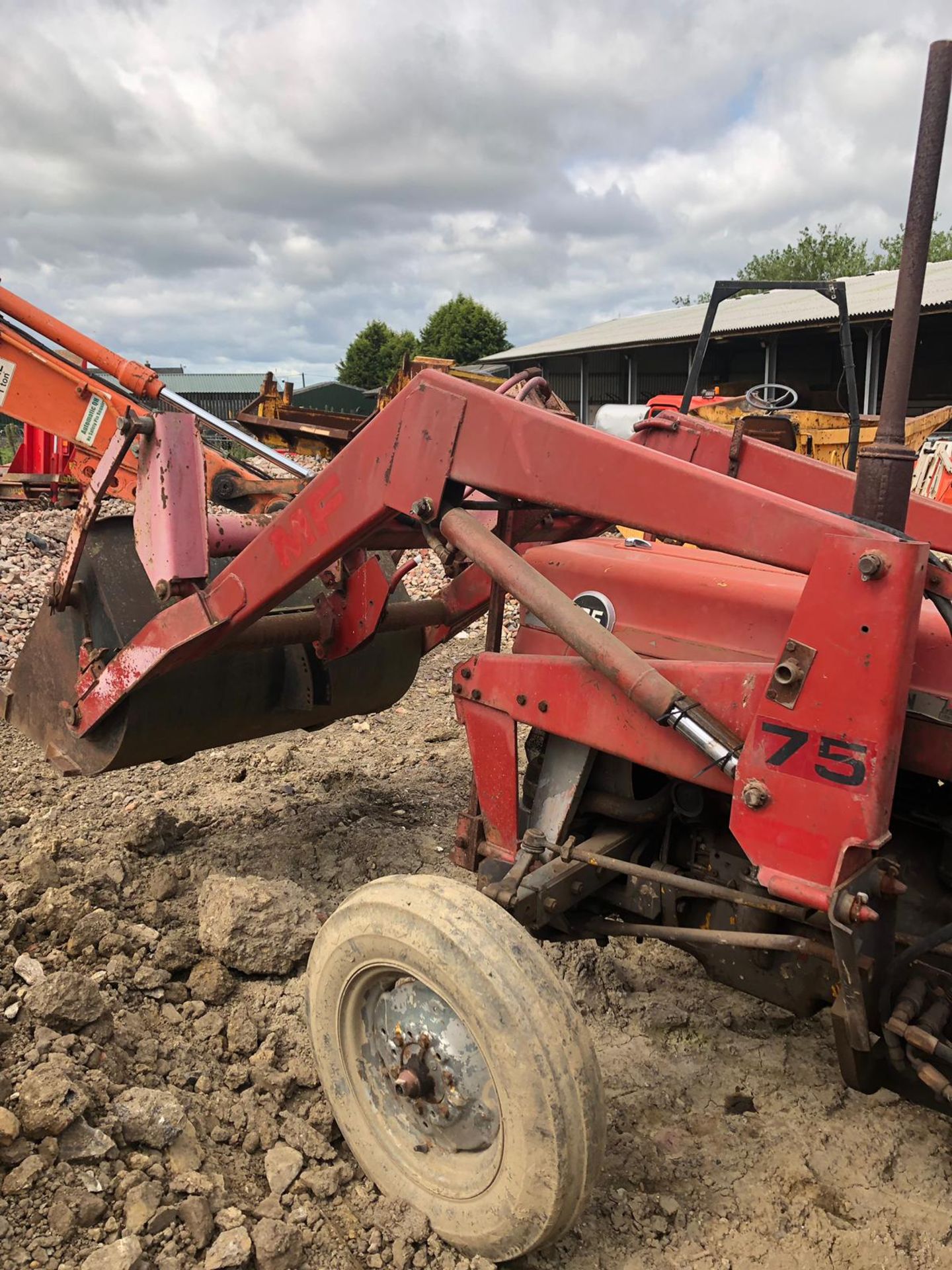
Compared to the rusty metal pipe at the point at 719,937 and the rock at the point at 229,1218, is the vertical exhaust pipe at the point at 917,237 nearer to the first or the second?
the rusty metal pipe at the point at 719,937

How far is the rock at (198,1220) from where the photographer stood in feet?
7.23

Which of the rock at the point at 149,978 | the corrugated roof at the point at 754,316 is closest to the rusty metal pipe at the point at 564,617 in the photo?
the rock at the point at 149,978

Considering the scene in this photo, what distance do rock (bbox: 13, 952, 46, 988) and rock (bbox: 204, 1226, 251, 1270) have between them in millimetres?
1030

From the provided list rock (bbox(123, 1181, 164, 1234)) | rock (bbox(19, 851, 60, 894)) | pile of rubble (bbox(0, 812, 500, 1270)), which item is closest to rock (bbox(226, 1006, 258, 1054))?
pile of rubble (bbox(0, 812, 500, 1270))

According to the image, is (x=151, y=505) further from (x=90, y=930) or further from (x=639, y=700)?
(x=639, y=700)

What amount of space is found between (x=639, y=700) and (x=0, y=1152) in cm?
177

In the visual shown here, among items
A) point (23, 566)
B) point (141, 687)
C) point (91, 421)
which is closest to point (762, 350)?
point (23, 566)

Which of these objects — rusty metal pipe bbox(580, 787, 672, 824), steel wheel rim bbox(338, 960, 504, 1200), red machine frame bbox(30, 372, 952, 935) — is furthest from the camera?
rusty metal pipe bbox(580, 787, 672, 824)

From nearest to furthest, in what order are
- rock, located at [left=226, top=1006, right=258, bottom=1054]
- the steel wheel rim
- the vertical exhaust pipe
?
the vertical exhaust pipe, the steel wheel rim, rock, located at [left=226, top=1006, right=258, bottom=1054]

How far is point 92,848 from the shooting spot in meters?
3.88

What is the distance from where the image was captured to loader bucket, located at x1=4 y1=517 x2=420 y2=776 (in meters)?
3.56

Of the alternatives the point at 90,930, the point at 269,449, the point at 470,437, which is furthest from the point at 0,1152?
the point at 269,449

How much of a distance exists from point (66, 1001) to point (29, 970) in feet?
1.00

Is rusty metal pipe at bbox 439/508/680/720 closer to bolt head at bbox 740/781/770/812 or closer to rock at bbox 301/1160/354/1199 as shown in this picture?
bolt head at bbox 740/781/770/812
